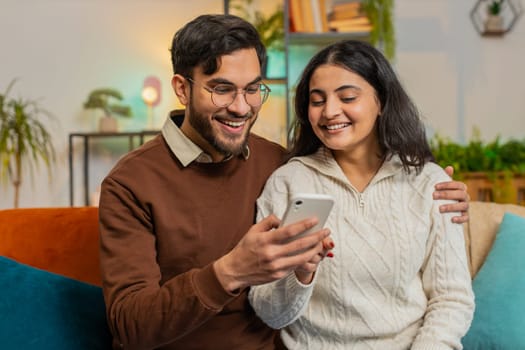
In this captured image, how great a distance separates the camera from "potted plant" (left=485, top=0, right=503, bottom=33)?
4180mm

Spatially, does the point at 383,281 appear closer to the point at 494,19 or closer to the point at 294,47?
the point at 294,47

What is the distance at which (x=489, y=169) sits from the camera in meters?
3.69

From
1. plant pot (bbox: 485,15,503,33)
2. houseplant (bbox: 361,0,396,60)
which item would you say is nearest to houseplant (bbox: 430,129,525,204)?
houseplant (bbox: 361,0,396,60)

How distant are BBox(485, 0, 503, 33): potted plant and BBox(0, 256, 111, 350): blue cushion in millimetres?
3492

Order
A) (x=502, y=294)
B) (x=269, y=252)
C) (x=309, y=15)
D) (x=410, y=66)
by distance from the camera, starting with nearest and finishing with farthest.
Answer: (x=269, y=252) → (x=502, y=294) → (x=309, y=15) → (x=410, y=66)

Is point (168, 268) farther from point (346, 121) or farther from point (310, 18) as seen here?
point (310, 18)

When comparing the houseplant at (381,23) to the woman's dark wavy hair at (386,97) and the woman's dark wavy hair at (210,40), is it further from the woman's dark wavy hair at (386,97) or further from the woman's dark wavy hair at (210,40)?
the woman's dark wavy hair at (210,40)

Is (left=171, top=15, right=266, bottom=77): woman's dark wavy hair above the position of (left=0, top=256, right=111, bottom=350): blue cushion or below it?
above

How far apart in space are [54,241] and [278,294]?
702 millimetres

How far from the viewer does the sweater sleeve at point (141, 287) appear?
3.98ft

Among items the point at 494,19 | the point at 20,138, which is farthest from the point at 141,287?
the point at 494,19

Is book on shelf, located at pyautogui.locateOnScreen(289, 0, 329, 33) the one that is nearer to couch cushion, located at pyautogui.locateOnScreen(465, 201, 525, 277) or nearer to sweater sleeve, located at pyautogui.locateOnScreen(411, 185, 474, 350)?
couch cushion, located at pyautogui.locateOnScreen(465, 201, 525, 277)

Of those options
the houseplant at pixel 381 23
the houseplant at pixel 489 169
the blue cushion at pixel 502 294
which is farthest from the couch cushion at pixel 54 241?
the houseplant at pixel 381 23

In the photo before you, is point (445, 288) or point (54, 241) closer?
point (445, 288)
